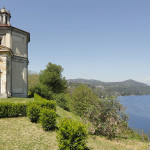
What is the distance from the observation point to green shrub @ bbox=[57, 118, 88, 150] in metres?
6.64

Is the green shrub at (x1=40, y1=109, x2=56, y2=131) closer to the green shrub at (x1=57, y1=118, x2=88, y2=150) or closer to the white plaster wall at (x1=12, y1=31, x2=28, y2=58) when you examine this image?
the green shrub at (x1=57, y1=118, x2=88, y2=150)

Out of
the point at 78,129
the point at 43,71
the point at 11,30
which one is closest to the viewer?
the point at 78,129

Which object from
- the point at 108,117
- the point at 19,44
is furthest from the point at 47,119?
the point at 19,44

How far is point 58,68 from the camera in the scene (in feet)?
136

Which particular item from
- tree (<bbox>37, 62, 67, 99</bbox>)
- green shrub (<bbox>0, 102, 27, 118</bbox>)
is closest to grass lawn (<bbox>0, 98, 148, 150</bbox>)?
green shrub (<bbox>0, 102, 27, 118</bbox>)

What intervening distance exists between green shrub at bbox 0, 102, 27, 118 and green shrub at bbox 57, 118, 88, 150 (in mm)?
6740

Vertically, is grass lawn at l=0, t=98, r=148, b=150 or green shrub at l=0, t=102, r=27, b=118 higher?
green shrub at l=0, t=102, r=27, b=118

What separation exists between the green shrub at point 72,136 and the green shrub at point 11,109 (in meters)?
6.74

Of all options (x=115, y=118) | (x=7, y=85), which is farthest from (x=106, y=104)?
(x=7, y=85)

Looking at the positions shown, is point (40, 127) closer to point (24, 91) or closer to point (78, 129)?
point (78, 129)

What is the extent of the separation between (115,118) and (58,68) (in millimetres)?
31633

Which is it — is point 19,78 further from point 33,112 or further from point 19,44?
point 33,112

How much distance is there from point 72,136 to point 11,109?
7.60 metres

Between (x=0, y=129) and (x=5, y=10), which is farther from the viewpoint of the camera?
(x=5, y=10)
